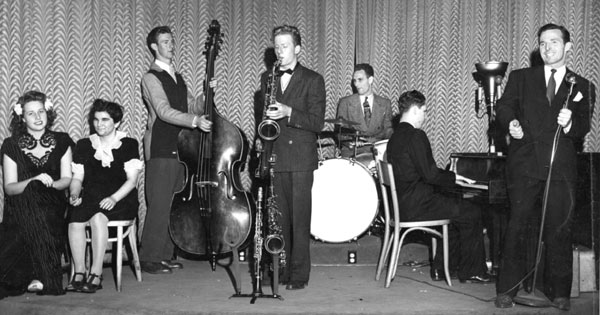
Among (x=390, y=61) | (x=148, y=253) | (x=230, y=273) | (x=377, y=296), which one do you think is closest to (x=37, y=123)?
(x=148, y=253)

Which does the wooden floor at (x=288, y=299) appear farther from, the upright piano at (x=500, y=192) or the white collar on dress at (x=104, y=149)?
the white collar on dress at (x=104, y=149)

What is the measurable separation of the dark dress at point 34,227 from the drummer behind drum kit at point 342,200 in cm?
198

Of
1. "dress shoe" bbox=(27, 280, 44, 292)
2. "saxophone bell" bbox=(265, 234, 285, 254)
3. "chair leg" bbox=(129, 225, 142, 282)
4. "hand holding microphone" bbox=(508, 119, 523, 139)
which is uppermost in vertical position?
"hand holding microphone" bbox=(508, 119, 523, 139)

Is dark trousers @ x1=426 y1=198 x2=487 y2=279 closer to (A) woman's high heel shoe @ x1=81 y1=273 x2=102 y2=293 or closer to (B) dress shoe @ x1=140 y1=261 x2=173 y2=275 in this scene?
(B) dress shoe @ x1=140 y1=261 x2=173 y2=275

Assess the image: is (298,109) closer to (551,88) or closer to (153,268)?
(551,88)

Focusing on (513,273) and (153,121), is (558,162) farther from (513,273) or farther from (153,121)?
(153,121)

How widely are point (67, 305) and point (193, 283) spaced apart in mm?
981

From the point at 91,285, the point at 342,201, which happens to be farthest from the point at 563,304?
the point at 91,285

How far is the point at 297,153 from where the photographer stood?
4996 mm

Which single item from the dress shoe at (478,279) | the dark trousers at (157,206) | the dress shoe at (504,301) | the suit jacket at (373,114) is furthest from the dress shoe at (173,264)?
the dress shoe at (504,301)

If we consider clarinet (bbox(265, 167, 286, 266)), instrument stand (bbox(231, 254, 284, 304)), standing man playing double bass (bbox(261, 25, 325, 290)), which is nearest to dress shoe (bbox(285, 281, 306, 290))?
standing man playing double bass (bbox(261, 25, 325, 290))

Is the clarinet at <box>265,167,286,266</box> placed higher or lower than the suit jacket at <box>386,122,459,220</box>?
lower

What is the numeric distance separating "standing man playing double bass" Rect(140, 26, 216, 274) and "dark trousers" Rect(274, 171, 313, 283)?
3.16 feet

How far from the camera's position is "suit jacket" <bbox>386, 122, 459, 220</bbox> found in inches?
202
